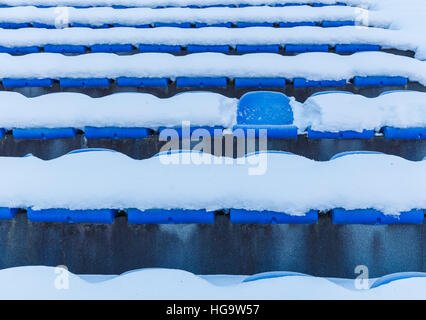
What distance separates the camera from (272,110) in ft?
4.34

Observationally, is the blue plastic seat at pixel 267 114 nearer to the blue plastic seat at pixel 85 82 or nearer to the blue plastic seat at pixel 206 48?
the blue plastic seat at pixel 206 48

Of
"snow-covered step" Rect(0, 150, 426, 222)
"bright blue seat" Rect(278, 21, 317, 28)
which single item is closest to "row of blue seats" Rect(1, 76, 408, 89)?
"snow-covered step" Rect(0, 150, 426, 222)

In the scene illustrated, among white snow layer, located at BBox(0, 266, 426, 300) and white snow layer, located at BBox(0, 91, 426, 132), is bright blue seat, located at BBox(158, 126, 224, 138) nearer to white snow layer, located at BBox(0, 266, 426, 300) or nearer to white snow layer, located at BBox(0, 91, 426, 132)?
white snow layer, located at BBox(0, 91, 426, 132)

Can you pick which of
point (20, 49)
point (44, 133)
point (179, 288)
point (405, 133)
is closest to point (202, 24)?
point (20, 49)

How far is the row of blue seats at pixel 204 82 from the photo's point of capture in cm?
143

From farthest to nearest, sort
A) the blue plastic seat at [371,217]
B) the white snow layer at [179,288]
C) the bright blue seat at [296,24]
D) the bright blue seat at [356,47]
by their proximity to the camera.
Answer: the bright blue seat at [296,24] → the bright blue seat at [356,47] → the blue plastic seat at [371,217] → the white snow layer at [179,288]

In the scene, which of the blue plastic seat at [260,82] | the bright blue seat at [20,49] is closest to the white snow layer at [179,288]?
the blue plastic seat at [260,82]

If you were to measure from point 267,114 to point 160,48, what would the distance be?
872 millimetres

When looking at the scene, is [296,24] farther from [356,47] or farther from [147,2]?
[147,2]

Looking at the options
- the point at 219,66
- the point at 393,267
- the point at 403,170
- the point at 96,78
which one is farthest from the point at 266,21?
the point at 393,267

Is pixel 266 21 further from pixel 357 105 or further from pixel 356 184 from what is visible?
pixel 356 184

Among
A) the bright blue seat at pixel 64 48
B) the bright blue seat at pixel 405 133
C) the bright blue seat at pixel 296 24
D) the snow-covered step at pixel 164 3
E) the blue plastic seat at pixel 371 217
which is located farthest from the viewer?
the snow-covered step at pixel 164 3

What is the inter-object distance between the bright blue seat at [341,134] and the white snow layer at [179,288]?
54cm

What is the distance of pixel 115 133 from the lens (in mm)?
1225
